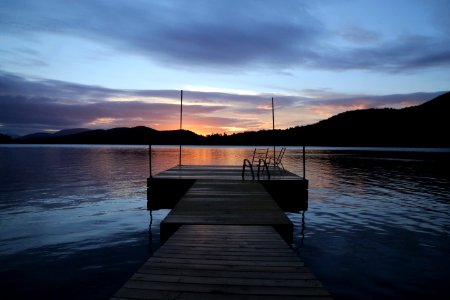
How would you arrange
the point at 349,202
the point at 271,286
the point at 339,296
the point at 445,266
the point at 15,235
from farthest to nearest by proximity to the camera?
the point at 349,202, the point at 15,235, the point at 445,266, the point at 339,296, the point at 271,286

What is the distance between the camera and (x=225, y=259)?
524cm

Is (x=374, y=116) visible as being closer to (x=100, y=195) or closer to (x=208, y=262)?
(x=100, y=195)

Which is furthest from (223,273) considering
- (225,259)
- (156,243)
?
(156,243)

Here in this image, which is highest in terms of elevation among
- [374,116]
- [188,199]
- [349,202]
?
[374,116]

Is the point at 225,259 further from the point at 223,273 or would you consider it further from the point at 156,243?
the point at 156,243

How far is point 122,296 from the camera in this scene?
378 centimetres

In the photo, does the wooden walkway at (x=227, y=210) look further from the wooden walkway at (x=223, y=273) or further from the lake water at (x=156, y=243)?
the lake water at (x=156, y=243)

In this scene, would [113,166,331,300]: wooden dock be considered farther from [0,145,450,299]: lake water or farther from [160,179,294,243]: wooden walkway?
[0,145,450,299]: lake water

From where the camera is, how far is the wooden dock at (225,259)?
4.00m

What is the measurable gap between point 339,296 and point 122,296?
556cm

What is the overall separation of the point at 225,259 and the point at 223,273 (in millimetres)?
634

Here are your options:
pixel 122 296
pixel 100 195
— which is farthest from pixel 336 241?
pixel 100 195

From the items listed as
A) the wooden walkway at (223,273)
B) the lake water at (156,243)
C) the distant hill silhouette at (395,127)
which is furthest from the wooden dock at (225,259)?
the distant hill silhouette at (395,127)

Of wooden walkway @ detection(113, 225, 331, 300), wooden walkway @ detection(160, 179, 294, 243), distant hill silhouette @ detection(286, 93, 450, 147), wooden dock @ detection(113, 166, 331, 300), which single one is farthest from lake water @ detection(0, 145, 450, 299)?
distant hill silhouette @ detection(286, 93, 450, 147)
